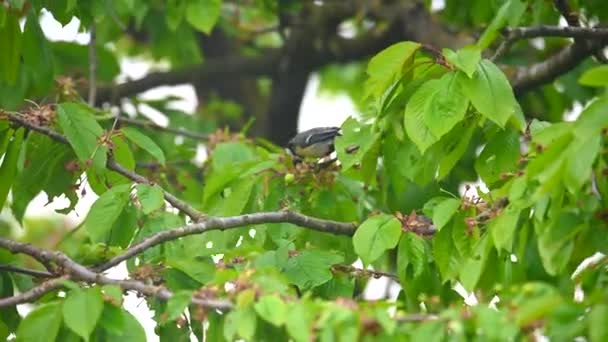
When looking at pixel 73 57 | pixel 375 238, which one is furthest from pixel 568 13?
pixel 73 57

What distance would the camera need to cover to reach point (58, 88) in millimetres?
5934

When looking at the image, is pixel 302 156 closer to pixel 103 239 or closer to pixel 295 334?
pixel 103 239

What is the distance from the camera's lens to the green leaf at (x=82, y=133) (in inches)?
169

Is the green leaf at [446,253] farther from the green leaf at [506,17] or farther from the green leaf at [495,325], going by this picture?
the green leaf at [495,325]

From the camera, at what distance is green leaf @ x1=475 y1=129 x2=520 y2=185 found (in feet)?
13.9

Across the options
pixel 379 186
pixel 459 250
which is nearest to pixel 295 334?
pixel 459 250

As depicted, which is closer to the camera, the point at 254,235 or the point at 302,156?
the point at 254,235

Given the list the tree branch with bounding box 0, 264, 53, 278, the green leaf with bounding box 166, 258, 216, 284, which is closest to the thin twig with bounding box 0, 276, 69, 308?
the tree branch with bounding box 0, 264, 53, 278

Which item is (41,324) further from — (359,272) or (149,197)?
(359,272)

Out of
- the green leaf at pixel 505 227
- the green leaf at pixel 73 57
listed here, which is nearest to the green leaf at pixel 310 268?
the green leaf at pixel 505 227

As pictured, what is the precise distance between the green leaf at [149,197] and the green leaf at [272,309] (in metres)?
1.10

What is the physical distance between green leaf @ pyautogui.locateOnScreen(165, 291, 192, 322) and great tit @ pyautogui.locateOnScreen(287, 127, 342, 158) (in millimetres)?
2115

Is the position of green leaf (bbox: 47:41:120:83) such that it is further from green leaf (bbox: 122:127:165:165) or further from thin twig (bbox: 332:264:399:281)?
thin twig (bbox: 332:264:399:281)

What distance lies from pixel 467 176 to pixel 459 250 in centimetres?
326
